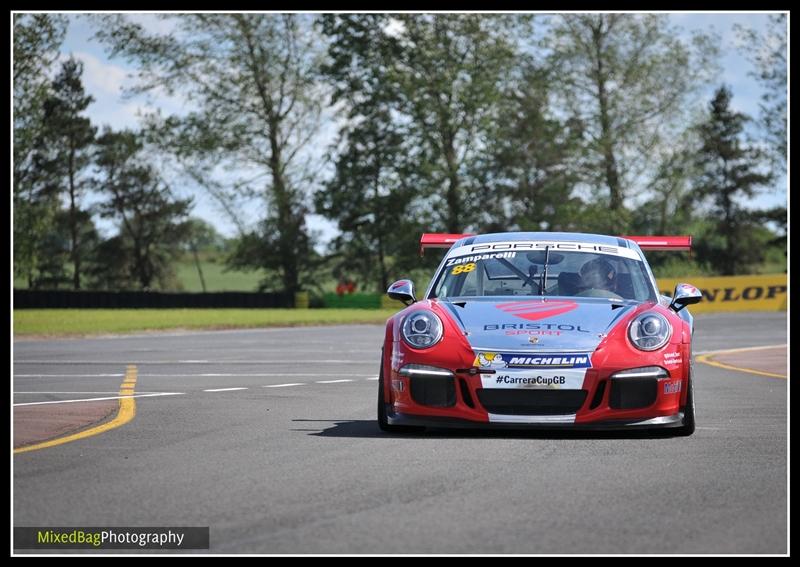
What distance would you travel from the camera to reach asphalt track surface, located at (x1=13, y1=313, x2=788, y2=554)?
572 cm

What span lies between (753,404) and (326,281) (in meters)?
56.0

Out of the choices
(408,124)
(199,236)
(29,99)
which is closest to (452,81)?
(408,124)

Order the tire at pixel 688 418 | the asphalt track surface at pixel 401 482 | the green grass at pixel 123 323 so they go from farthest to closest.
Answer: the green grass at pixel 123 323, the tire at pixel 688 418, the asphalt track surface at pixel 401 482

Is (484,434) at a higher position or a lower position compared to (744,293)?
lower

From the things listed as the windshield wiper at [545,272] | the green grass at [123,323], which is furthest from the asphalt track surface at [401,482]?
the green grass at [123,323]

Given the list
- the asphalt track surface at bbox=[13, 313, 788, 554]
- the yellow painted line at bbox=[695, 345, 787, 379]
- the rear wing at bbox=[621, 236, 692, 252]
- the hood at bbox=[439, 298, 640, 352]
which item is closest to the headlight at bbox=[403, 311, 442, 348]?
the hood at bbox=[439, 298, 640, 352]

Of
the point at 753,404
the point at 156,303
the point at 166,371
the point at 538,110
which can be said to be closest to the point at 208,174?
the point at 156,303

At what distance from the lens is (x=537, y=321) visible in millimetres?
9500

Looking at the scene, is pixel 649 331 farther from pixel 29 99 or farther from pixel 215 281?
pixel 215 281

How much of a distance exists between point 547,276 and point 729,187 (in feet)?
252

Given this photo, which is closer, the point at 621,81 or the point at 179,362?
the point at 179,362

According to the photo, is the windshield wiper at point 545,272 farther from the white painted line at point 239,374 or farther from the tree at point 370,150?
the tree at point 370,150

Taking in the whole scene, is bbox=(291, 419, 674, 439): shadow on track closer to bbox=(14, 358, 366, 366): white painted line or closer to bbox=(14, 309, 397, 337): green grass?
bbox=(14, 358, 366, 366): white painted line

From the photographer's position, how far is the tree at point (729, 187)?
277 ft
